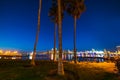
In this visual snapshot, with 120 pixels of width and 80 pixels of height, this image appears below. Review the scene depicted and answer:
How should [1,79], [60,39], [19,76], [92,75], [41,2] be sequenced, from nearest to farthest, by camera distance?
[1,79] < [19,76] < [60,39] < [92,75] < [41,2]

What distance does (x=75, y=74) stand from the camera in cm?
2556

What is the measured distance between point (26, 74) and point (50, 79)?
3.28 metres

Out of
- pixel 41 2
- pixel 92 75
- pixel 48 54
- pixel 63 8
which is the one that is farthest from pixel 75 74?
pixel 48 54

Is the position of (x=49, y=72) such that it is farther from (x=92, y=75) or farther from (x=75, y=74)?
(x=92, y=75)

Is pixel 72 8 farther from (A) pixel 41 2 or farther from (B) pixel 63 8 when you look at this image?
(A) pixel 41 2

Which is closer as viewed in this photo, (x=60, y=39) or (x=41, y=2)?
(x=60, y=39)

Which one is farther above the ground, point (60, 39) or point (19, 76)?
point (60, 39)

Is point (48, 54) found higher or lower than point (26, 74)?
higher

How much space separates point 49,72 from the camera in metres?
25.3

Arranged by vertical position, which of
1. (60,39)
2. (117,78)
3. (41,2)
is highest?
(41,2)

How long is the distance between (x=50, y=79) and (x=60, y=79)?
1.02m

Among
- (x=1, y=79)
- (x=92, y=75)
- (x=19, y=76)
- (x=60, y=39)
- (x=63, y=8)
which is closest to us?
(x=1, y=79)

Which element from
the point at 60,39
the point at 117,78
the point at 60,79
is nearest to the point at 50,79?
the point at 60,79

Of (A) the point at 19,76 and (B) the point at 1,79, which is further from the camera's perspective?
(A) the point at 19,76
